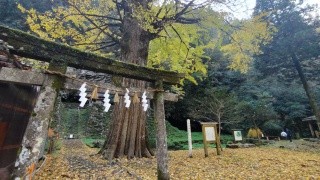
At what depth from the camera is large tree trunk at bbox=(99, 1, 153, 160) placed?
294 inches

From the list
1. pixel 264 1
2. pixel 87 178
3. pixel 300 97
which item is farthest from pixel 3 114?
pixel 300 97

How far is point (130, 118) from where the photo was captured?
7762 mm

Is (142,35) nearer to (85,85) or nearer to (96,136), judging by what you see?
(85,85)

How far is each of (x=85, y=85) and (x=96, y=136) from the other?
1866cm

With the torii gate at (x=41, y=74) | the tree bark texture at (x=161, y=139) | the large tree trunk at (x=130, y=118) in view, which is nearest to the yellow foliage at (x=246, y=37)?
the large tree trunk at (x=130, y=118)

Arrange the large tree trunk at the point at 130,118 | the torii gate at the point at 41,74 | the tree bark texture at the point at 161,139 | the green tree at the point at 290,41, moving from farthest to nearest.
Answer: the green tree at the point at 290,41, the large tree trunk at the point at 130,118, the tree bark texture at the point at 161,139, the torii gate at the point at 41,74

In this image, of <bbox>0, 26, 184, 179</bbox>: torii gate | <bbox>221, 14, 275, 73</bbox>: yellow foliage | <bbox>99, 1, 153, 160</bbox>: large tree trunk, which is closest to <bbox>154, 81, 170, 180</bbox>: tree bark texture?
<bbox>0, 26, 184, 179</bbox>: torii gate

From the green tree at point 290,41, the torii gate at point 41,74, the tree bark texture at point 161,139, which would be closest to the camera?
the torii gate at point 41,74

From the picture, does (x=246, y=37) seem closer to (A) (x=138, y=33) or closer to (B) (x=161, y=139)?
(A) (x=138, y=33)

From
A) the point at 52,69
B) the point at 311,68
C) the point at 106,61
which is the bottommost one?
the point at 52,69

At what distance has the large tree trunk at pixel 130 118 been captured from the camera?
7.46m

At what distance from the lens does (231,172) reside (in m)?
6.04

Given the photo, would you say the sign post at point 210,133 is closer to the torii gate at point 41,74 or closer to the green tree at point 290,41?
the torii gate at point 41,74

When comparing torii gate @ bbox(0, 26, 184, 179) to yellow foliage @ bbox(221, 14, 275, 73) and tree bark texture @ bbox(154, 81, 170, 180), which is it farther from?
yellow foliage @ bbox(221, 14, 275, 73)
